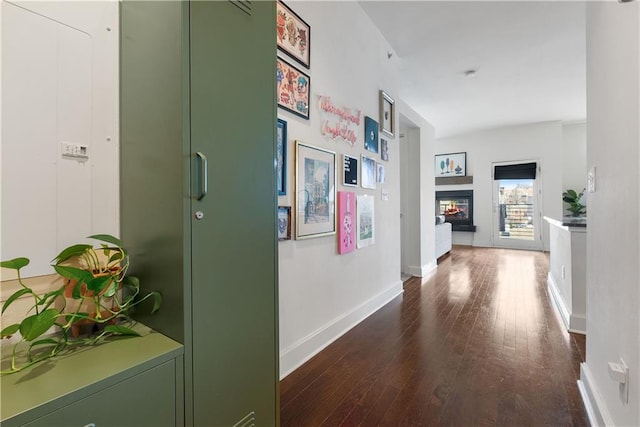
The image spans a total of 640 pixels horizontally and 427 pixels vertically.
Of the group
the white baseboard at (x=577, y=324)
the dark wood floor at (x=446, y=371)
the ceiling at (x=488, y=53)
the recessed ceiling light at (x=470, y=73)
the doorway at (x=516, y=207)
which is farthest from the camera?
the doorway at (x=516, y=207)

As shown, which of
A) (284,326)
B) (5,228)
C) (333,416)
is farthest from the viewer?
(284,326)

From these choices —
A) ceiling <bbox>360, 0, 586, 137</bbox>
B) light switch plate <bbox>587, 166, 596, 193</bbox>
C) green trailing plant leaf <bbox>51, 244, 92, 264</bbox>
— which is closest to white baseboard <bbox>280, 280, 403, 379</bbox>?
green trailing plant leaf <bbox>51, 244, 92, 264</bbox>

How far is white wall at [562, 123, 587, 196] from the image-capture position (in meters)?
7.10

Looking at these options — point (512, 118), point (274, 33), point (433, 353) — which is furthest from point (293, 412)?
point (512, 118)

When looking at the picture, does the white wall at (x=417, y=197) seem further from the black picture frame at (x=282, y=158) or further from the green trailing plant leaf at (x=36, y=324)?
the green trailing plant leaf at (x=36, y=324)

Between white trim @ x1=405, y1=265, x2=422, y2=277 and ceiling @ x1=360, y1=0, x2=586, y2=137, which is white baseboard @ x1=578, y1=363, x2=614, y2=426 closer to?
white trim @ x1=405, y1=265, x2=422, y2=277

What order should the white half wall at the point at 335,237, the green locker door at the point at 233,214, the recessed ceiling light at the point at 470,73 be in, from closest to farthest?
1. the green locker door at the point at 233,214
2. the white half wall at the point at 335,237
3. the recessed ceiling light at the point at 470,73

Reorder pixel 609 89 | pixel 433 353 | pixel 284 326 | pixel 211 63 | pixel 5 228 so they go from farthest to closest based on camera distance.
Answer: pixel 433 353
pixel 284 326
pixel 609 89
pixel 211 63
pixel 5 228

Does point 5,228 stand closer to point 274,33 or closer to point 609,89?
point 274,33

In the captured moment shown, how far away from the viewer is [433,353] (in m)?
2.25

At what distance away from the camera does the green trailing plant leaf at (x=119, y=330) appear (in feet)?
3.24

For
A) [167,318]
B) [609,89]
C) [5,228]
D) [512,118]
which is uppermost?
[512,118]

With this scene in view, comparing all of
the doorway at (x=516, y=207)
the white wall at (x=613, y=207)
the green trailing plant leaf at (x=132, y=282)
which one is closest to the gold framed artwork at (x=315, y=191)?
the green trailing plant leaf at (x=132, y=282)

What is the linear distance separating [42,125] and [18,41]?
0.92 feet
